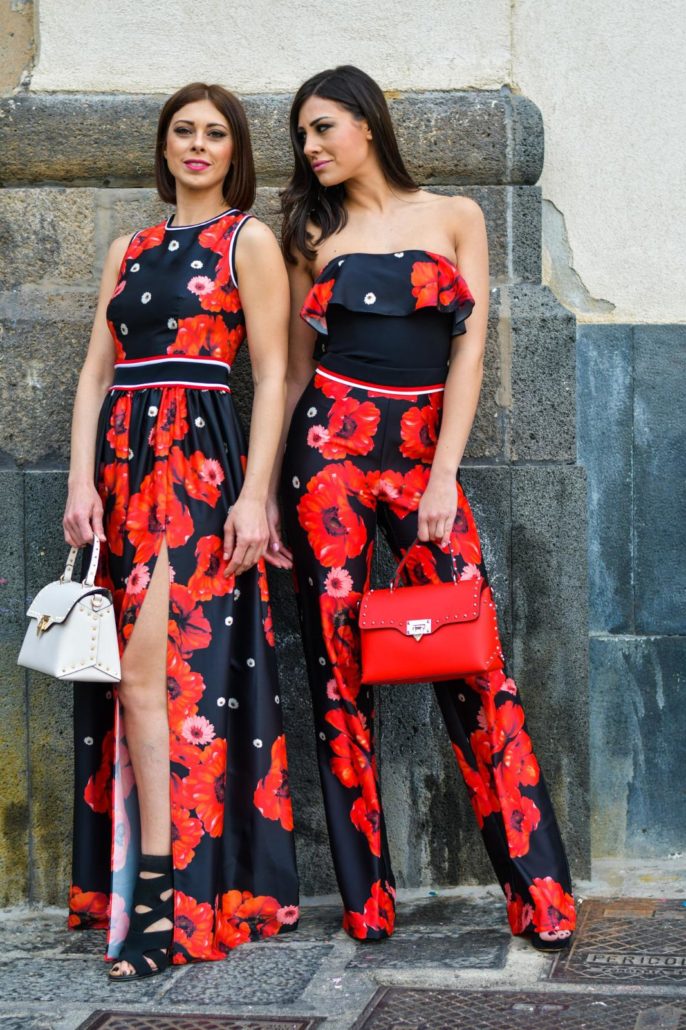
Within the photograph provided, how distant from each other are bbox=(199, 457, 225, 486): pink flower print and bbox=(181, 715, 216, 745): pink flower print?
617 mm

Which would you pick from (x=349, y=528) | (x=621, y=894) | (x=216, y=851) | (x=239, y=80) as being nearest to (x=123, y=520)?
(x=349, y=528)

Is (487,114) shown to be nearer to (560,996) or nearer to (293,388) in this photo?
(293,388)

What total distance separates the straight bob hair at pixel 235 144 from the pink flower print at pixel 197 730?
1.40 metres

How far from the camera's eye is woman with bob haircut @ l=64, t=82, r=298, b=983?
366 centimetres

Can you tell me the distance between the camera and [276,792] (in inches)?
151

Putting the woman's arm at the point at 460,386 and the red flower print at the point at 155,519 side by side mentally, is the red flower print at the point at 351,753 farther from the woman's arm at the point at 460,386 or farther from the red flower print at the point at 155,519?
the red flower print at the point at 155,519

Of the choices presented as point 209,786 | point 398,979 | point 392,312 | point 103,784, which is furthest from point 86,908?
point 392,312

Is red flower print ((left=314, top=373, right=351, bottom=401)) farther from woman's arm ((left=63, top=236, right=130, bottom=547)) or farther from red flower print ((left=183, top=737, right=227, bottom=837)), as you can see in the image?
red flower print ((left=183, top=737, right=227, bottom=837))

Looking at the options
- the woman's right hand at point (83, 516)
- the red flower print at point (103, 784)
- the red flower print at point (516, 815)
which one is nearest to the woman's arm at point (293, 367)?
the woman's right hand at point (83, 516)

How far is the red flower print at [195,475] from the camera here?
3.69 meters

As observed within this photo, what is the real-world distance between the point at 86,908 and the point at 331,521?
1.30m

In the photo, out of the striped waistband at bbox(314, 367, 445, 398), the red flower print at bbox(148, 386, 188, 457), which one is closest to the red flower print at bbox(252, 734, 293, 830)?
the red flower print at bbox(148, 386, 188, 457)

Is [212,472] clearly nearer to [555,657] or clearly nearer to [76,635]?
[76,635]

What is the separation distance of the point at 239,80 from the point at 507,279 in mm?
1023
